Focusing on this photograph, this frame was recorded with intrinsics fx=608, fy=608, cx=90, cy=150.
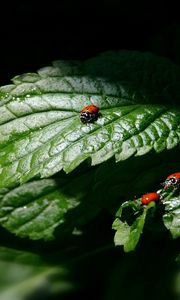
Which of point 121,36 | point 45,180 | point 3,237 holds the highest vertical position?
point 121,36

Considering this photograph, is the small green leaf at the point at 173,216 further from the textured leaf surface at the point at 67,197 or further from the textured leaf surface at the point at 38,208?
the textured leaf surface at the point at 38,208

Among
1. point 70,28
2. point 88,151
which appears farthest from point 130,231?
point 70,28

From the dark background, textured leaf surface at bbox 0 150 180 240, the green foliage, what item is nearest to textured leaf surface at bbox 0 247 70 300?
the green foliage

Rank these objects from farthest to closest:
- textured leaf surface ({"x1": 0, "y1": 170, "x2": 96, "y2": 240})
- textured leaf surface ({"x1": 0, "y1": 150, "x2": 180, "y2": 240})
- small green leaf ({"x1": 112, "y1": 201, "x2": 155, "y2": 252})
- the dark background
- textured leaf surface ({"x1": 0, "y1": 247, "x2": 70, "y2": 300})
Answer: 1. the dark background
2. textured leaf surface ({"x1": 0, "y1": 247, "x2": 70, "y2": 300})
3. textured leaf surface ({"x1": 0, "y1": 170, "x2": 96, "y2": 240})
4. textured leaf surface ({"x1": 0, "y1": 150, "x2": 180, "y2": 240})
5. small green leaf ({"x1": 112, "y1": 201, "x2": 155, "y2": 252})

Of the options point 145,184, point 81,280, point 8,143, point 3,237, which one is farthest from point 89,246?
point 8,143

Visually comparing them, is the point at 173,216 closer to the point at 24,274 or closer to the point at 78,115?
the point at 78,115

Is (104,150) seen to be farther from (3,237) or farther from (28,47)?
(28,47)

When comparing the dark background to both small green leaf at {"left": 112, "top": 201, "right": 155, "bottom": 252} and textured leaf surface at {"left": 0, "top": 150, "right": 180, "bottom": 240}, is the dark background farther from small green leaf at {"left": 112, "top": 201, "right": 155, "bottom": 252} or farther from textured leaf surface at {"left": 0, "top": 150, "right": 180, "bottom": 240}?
small green leaf at {"left": 112, "top": 201, "right": 155, "bottom": 252}
